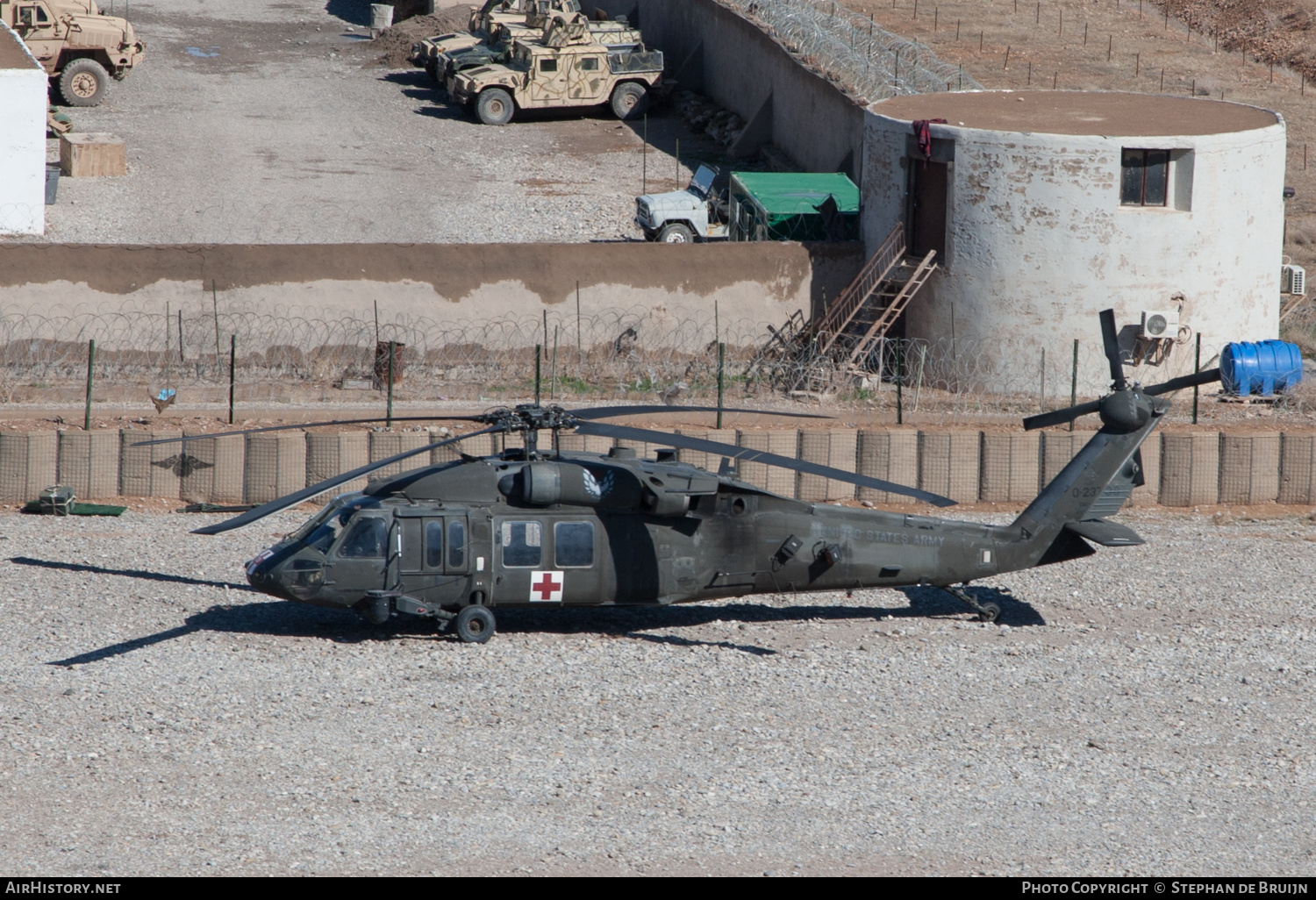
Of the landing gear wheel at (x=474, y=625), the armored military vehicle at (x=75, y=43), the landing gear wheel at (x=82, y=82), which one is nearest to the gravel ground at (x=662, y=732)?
the landing gear wheel at (x=474, y=625)

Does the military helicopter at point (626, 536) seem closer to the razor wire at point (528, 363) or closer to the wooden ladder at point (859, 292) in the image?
the razor wire at point (528, 363)

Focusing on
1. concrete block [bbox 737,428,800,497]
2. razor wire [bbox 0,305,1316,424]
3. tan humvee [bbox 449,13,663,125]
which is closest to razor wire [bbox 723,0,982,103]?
tan humvee [bbox 449,13,663,125]

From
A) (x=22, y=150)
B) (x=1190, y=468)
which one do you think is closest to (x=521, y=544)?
(x=1190, y=468)

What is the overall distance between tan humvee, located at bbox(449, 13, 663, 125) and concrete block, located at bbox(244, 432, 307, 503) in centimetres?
2125

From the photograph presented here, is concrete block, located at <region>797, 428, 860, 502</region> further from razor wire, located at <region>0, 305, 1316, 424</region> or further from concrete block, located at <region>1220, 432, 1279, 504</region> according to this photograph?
concrete block, located at <region>1220, 432, 1279, 504</region>

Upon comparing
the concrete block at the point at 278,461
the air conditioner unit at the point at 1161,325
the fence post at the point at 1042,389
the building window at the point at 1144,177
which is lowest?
the concrete block at the point at 278,461

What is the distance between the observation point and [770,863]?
9.98 metres

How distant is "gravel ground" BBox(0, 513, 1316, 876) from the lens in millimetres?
10227

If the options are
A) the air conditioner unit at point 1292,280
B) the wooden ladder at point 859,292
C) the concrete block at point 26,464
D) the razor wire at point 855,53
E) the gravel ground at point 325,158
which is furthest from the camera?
the razor wire at point 855,53

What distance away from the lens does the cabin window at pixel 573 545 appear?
1377 centimetres

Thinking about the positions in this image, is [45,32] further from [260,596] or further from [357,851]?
[357,851]

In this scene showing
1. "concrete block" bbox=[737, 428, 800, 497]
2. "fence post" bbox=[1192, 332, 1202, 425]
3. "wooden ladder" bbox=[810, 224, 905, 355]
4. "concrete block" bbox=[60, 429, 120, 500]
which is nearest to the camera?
"concrete block" bbox=[60, 429, 120, 500]

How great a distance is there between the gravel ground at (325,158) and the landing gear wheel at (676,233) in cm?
169

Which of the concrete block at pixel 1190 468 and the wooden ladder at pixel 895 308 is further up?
the wooden ladder at pixel 895 308
